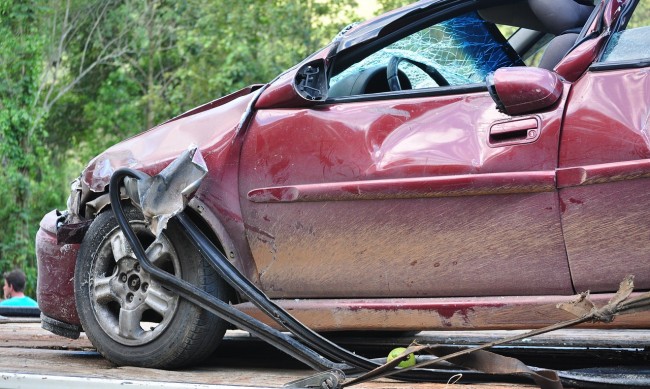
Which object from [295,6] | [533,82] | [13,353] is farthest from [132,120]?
[533,82]

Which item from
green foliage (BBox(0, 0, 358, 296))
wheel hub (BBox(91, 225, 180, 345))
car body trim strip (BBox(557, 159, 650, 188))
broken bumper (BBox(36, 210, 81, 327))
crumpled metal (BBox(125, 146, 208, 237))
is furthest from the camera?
green foliage (BBox(0, 0, 358, 296))

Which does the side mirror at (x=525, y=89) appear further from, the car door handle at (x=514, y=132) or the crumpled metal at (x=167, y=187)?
the crumpled metal at (x=167, y=187)

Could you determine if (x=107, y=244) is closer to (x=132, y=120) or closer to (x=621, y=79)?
(x=621, y=79)

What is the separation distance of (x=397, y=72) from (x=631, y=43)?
1.15m

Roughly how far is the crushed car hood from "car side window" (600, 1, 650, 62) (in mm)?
1464

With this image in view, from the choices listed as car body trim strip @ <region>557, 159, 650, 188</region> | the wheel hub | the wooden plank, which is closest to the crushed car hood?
the wheel hub

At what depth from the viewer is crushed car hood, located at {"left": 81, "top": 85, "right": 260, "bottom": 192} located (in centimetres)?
394

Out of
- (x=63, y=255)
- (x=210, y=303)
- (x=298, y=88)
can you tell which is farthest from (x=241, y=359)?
(x=298, y=88)

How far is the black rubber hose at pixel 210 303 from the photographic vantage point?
11.1 ft

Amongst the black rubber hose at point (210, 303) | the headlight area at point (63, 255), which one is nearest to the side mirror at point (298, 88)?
the black rubber hose at point (210, 303)

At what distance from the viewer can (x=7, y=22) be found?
656 inches

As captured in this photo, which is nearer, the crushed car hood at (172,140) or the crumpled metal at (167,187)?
the crumpled metal at (167,187)

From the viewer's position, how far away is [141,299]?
155 inches

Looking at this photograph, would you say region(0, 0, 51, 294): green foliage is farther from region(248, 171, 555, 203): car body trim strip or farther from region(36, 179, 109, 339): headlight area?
region(248, 171, 555, 203): car body trim strip
